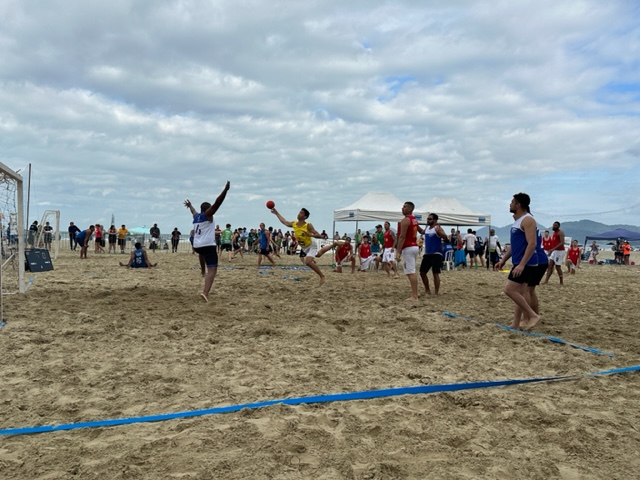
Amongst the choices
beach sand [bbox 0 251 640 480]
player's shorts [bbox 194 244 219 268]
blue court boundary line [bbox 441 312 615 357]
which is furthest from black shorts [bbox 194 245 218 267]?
blue court boundary line [bbox 441 312 615 357]

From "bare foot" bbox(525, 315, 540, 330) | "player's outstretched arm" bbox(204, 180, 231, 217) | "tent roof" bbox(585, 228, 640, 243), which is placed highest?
"tent roof" bbox(585, 228, 640, 243)

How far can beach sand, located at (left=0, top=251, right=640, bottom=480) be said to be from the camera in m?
2.58

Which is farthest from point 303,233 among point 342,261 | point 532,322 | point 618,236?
point 618,236

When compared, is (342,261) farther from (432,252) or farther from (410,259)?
(410,259)

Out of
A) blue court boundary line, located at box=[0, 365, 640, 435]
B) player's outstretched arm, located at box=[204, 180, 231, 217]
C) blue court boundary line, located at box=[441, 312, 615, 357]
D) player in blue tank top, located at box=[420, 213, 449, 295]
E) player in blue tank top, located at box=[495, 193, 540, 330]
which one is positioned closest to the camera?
blue court boundary line, located at box=[0, 365, 640, 435]

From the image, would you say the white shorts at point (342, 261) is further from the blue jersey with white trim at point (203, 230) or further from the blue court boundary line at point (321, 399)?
the blue court boundary line at point (321, 399)

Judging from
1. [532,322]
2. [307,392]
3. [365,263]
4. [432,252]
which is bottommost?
[307,392]

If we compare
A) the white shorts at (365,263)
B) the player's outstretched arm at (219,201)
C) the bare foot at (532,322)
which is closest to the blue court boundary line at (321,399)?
the bare foot at (532,322)

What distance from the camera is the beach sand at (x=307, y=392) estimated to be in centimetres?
258

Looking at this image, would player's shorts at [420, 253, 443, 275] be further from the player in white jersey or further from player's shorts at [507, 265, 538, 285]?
the player in white jersey

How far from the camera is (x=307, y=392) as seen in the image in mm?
3580

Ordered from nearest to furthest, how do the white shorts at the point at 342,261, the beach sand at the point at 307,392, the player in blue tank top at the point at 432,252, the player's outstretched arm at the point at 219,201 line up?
the beach sand at the point at 307,392 → the player's outstretched arm at the point at 219,201 → the player in blue tank top at the point at 432,252 → the white shorts at the point at 342,261

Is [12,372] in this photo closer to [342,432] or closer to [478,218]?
[342,432]

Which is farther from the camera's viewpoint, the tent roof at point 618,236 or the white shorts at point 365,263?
the tent roof at point 618,236
